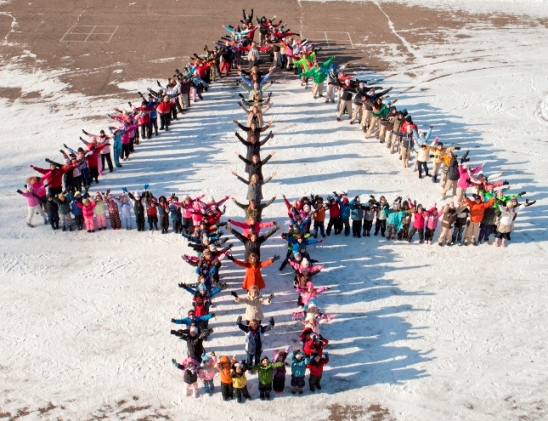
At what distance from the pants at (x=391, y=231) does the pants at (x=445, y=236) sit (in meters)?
1.22

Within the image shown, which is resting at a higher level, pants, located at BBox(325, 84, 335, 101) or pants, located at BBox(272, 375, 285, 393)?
pants, located at BBox(325, 84, 335, 101)

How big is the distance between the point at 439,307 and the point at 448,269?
1638mm

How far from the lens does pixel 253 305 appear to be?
13508 mm

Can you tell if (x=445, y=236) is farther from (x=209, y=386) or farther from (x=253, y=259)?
(x=209, y=386)

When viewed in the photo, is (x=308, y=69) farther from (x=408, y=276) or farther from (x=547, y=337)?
(x=547, y=337)

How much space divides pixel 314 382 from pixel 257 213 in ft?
16.7

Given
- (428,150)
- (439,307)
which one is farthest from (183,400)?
(428,150)

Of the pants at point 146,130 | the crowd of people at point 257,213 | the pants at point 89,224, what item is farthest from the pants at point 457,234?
the pants at point 146,130

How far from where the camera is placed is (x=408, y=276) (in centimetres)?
1577

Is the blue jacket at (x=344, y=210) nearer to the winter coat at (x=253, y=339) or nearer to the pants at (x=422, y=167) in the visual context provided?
the pants at (x=422, y=167)

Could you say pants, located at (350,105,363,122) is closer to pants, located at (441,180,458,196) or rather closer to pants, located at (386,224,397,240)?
pants, located at (441,180,458,196)

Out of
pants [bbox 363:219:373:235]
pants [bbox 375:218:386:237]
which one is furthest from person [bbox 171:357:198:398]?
pants [bbox 375:218:386:237]

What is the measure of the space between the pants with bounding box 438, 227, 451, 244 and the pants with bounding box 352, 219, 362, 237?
7.11ft

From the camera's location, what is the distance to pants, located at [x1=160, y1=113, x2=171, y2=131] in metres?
22.7
